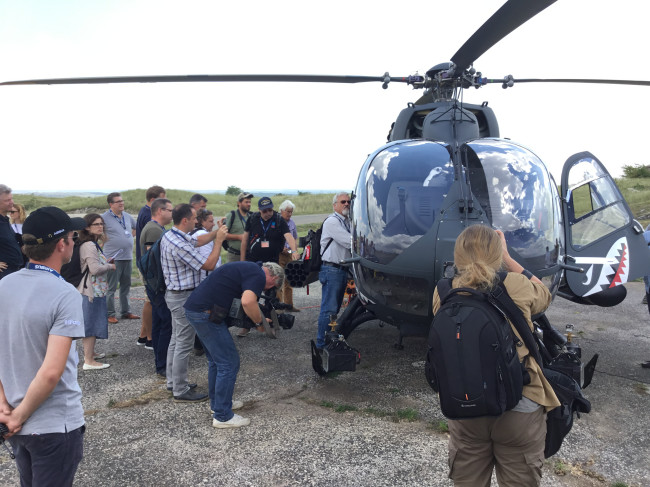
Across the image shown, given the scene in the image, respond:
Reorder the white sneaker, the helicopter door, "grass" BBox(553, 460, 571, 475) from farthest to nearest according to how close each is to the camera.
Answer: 1. the helicopter door
2. the white sneaker
3. "grass" BBox(553, 460, 571, 475)

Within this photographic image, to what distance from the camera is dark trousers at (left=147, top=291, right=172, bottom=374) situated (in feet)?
14.9

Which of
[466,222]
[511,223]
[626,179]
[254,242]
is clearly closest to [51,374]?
[466,222]

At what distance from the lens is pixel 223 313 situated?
11.3 ft

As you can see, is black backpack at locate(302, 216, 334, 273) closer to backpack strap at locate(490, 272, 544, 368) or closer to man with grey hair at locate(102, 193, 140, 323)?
man with grey hair at locate(102, 193, 140, 323)

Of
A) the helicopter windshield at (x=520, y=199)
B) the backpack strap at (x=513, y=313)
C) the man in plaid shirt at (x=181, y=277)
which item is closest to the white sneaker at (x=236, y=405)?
the man in plaid shirt at (x=181, y=277)

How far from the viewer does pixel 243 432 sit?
11.4 ft

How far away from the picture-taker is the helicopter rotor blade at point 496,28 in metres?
3.02

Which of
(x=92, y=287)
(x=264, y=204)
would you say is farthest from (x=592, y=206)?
(x=92, y=287)

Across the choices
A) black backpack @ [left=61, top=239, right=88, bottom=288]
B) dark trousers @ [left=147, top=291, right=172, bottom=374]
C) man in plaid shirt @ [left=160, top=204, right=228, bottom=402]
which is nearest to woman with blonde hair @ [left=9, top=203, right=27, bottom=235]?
black backpack @ [left=61, top=239, right=88, bottom=288]

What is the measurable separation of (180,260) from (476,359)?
113 inches

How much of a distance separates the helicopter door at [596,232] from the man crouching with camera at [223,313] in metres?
2.64

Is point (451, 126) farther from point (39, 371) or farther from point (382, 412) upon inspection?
point (39, 371)

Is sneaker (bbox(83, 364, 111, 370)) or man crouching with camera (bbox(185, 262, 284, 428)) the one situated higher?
man crouching with camera (bbox(185, 262, 284, 428))

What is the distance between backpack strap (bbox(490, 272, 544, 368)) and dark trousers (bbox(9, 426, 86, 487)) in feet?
5.83
